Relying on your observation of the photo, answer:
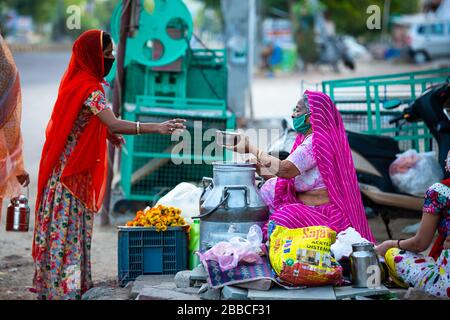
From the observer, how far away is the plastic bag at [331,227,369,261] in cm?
445

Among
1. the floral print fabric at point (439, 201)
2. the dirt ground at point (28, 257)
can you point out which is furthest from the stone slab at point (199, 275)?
the floral print fabric at point (439, 201)

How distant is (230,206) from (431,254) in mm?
1181

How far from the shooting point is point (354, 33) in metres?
64.2

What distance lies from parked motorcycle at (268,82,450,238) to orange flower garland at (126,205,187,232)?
1.83 m

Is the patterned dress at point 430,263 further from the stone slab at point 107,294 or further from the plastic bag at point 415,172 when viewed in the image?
the plastic bag at point 415,172

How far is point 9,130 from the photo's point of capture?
518 cm

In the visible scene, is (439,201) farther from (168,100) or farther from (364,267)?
(168,100)

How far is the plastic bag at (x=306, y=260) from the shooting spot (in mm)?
4227

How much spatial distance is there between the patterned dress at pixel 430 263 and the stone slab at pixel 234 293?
901 millimetres

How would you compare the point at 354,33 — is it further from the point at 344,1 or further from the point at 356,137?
the point at 356,137

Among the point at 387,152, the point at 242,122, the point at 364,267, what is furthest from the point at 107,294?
the point at 242,122

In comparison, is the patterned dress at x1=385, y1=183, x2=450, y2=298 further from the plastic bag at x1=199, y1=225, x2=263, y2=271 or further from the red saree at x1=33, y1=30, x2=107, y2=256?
the red saree at x1=33, y1=30, x2=107, y2=256

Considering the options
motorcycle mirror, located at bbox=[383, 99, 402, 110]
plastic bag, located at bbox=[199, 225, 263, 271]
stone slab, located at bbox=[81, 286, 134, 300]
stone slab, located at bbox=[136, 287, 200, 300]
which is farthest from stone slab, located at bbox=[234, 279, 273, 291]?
motorcycle mirror, located at bbox=[383, 99, 402, 110]
